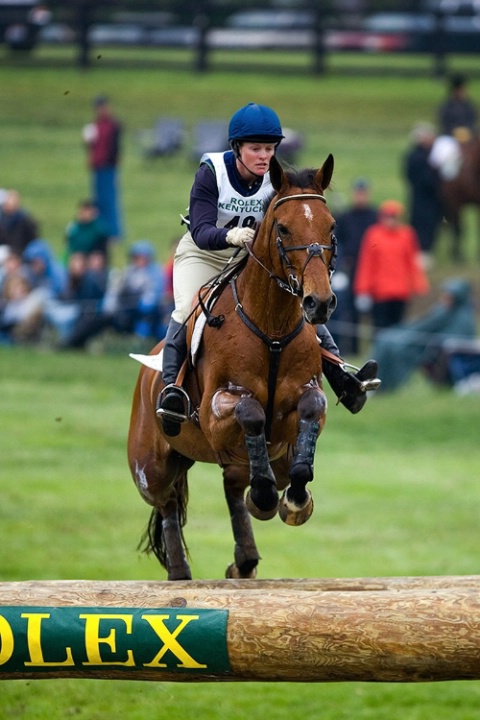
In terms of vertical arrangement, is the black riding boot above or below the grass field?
above

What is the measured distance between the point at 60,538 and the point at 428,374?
719cm

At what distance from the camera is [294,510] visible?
6.80 m

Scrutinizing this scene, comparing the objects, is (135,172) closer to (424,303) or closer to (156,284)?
(424,303)

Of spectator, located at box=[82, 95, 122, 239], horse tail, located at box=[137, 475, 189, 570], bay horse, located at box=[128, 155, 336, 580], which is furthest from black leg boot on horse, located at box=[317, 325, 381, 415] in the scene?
spectator, located at box=[82, 95, 122, 239]

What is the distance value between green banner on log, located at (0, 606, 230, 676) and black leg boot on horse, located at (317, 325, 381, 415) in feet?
5.56

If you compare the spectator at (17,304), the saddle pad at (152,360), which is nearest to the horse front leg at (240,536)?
the saddle pad at (152,360)

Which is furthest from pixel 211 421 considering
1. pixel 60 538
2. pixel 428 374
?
pixel 428 374

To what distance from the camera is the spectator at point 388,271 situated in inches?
723

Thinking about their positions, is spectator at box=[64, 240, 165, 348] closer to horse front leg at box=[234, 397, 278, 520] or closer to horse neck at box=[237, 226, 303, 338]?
horse neck at box=[237, 226, 303, 338]

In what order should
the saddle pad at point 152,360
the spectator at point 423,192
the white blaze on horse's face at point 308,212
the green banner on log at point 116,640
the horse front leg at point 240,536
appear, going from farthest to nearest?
the spectator at point 423,192 → the horse front leg at point 240,536 → the saddle pad at point 152,360 → the white blaze on horse's face at point 308,212 → the green banner on log at point 116,640

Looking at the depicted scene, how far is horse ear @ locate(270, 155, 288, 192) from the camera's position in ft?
21.6

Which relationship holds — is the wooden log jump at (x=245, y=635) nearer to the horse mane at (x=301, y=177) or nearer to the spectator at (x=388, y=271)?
the horse mane at (x=301, y=177)

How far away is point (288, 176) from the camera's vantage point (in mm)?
6656

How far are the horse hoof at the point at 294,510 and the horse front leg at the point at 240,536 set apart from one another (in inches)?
54.9
